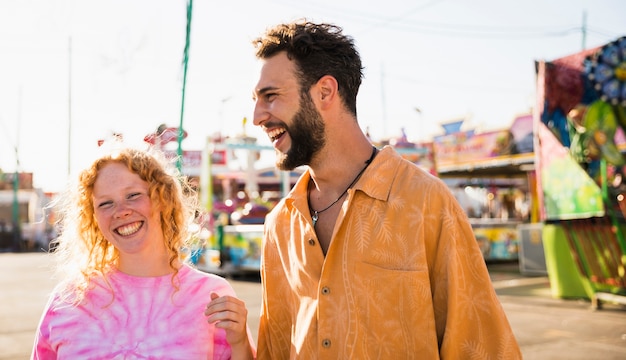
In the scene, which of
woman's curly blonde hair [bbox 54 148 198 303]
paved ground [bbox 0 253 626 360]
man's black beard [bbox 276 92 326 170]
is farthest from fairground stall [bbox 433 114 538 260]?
man's black beard [bbox 276 92 326 170]

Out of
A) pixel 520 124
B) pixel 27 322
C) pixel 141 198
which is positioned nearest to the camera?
pixel 141 198

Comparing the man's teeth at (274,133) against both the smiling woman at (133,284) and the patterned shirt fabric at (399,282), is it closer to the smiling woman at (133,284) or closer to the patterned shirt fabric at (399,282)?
the patterned shirt fabric at (399,282)

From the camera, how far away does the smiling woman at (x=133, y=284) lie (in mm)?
1901

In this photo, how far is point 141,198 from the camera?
6.79 ft

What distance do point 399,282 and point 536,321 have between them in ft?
17.9

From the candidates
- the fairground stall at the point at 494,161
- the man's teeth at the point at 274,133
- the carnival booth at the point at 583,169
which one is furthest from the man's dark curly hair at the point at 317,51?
the fairground stall at the point at 494,161

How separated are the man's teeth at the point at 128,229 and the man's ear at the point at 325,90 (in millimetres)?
756

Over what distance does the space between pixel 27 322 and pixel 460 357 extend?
6684 millimetres

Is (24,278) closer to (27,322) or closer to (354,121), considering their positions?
(27,322)

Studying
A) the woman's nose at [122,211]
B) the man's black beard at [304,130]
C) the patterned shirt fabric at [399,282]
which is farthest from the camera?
the woman's nose at [122,211]

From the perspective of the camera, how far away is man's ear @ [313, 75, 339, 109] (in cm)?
177

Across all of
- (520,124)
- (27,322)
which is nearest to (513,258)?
(520,124)

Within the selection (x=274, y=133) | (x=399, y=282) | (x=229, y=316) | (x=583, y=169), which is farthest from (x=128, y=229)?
(x=583, y=169)

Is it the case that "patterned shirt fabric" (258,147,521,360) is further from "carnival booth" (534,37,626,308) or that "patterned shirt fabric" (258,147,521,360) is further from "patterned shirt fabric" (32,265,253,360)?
"carnival booth" (534,37,626,308)
